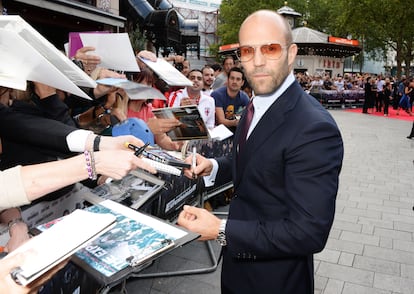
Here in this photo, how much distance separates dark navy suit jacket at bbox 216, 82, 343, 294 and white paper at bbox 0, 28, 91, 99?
865mm

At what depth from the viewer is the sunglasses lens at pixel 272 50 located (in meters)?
1.55

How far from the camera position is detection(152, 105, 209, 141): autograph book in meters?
3.16

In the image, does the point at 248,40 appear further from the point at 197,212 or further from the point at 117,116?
the point at 117,116

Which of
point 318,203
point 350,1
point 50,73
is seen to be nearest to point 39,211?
point 50,73

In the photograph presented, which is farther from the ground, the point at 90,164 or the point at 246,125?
the point at 246,125

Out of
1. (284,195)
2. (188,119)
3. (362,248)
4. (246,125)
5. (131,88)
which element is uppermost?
(131,88)

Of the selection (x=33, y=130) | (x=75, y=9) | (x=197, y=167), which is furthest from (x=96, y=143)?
(x=75, y=9)

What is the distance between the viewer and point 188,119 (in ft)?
10.5

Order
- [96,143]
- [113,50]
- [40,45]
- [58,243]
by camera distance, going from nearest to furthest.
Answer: [58,243] < [40,45] < [96,143] < [113,50]

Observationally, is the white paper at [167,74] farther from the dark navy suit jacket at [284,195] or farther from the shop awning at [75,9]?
the shop awning at [75,9]

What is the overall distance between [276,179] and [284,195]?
0.26 ft

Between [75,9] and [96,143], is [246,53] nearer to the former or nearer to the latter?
[96,143]

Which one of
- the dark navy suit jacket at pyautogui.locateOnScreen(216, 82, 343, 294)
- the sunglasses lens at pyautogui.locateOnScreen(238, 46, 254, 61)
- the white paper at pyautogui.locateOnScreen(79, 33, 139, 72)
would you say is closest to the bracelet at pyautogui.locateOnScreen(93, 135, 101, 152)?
the dark navy suit jacket at pyautogui.locateOnScreen(216, 82, 343, 294)

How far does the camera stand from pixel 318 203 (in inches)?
53.1
